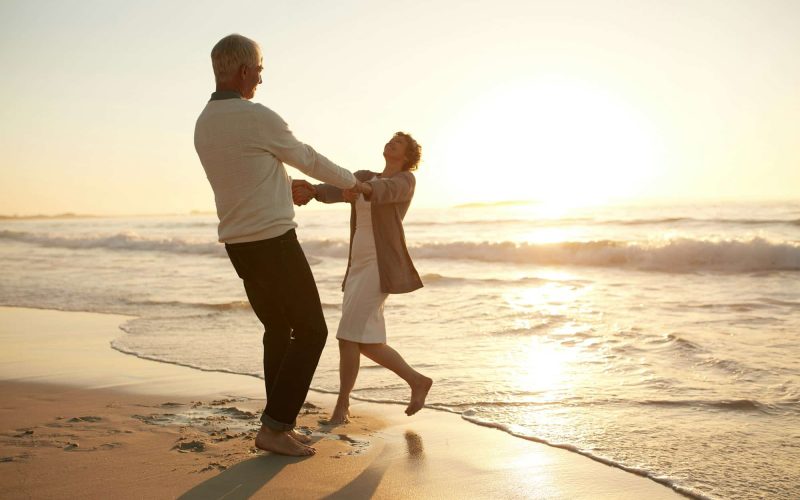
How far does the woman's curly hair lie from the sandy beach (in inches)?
58.6

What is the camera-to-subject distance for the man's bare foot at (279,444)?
3.54 meters

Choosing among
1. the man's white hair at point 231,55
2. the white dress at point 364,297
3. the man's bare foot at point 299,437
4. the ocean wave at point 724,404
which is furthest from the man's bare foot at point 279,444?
the ocean wave at point 724,404

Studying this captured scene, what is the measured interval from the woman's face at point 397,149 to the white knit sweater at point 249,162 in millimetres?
1030

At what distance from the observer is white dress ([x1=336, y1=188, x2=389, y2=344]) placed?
4.32m

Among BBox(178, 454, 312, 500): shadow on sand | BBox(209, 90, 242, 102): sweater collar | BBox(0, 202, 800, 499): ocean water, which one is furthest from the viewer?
BBox(0, 202, 800, 499): ocean water

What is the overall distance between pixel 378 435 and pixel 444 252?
58.2 ft

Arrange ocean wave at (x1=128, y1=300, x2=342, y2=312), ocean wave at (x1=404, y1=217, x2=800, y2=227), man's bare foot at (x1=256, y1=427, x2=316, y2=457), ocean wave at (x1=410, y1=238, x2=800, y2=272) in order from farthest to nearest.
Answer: ocean wave at (x1=404, y1=217, x2=800, y2=227) < ocean wave at (x1=410, y1=238, x2=800, y2=272) < ocean wave at (x1=128, y1=300, x2=342, y2=312) < man's bare foot at (x1=256, y1=427, x2=316, y2=457)

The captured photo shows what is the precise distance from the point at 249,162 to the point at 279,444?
1.32m

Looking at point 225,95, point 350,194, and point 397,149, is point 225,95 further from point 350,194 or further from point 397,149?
point 397,149

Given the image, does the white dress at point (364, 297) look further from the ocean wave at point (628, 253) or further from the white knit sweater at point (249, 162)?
the ocean wave at point (628, 253)

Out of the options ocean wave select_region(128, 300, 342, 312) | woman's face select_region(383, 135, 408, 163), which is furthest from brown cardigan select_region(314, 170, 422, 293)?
ocean wave select_region(128, 300, 342, 312)

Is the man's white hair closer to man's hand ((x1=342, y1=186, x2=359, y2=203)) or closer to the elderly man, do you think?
the elderly man

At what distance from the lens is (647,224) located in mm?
30312

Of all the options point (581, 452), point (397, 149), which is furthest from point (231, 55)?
point (581, 452)
